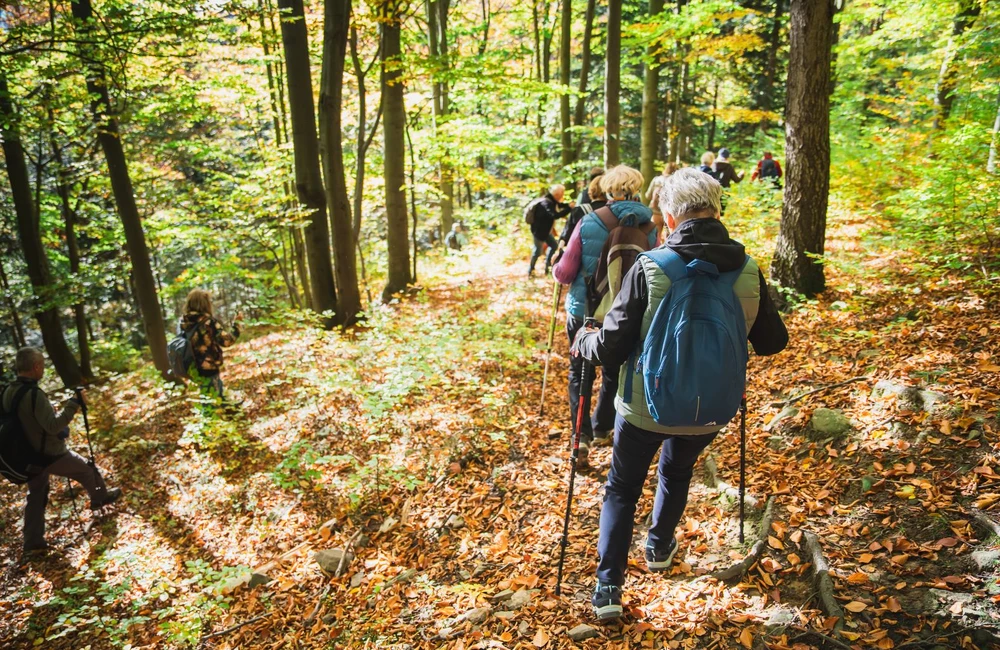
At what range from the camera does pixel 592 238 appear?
3.90 m

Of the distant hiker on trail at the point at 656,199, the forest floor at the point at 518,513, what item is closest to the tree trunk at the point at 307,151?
the forest floor at the point at 518,513

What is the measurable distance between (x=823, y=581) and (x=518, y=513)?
224 cm

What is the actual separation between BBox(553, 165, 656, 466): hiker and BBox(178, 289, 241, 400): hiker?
15.1 feet

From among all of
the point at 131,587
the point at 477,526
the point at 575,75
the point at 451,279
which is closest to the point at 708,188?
the point at 477,526

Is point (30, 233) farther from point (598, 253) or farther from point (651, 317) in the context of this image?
point (651, 317)

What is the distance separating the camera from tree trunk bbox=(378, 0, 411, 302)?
9.11 meters

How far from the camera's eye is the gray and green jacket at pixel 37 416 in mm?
5168

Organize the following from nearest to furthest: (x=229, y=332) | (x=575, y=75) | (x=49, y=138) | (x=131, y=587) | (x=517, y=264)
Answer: (x=131, y=587), (x=229, y=332), (x=49, y=138), (x=517, y=264), (x=575, y=75)

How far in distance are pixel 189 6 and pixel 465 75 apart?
398 cm

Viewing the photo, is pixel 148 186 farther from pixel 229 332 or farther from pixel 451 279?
pixel 229 332

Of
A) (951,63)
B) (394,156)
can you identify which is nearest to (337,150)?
(394,156)

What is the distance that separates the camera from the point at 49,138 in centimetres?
1120

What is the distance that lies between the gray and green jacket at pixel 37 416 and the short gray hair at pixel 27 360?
0.42 ft

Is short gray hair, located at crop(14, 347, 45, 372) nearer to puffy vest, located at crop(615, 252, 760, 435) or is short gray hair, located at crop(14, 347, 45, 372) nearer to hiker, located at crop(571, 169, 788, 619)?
hiker, located at crop(571, 169, 788, 619)
